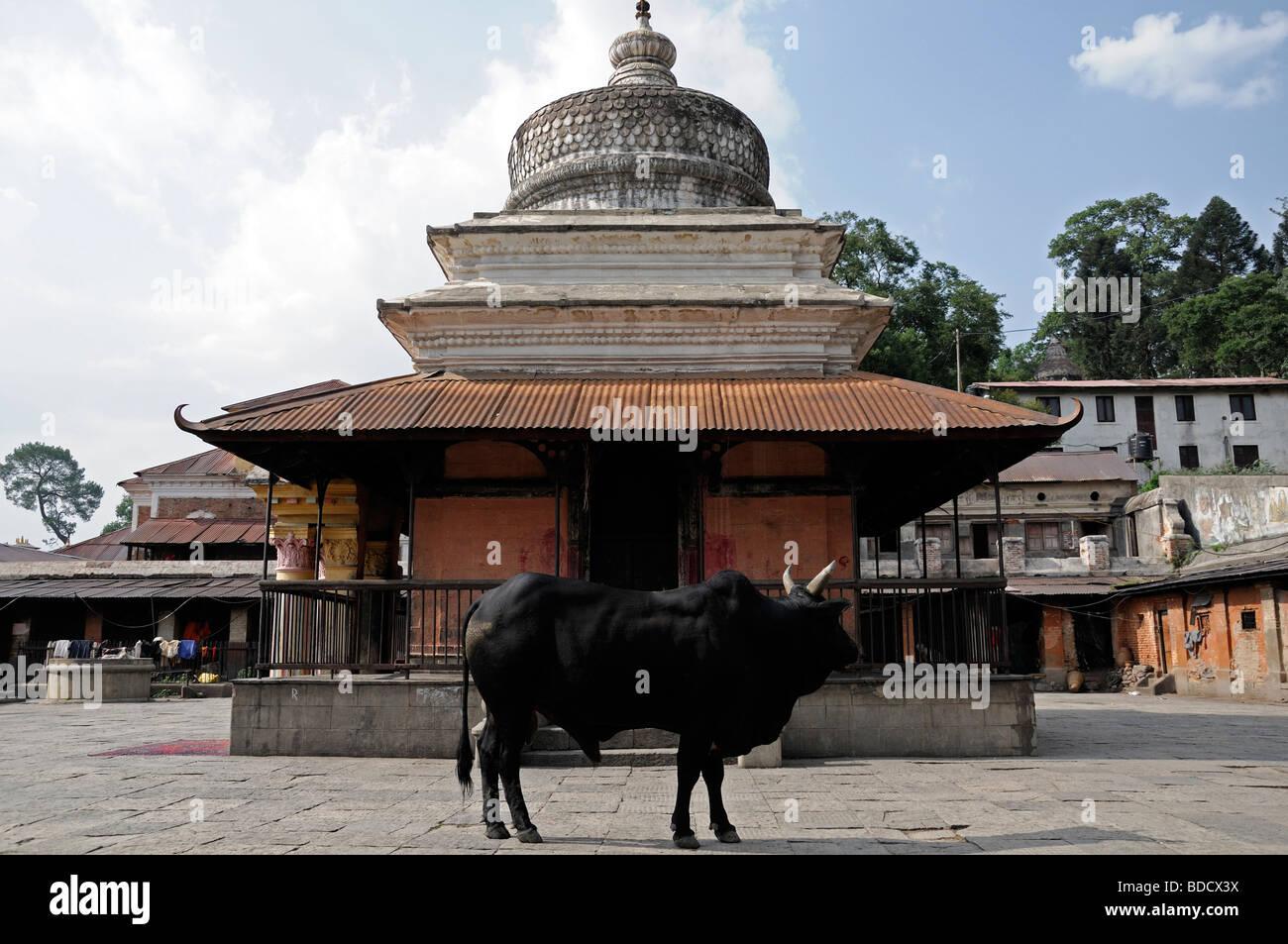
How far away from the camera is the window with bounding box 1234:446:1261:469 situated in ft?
156

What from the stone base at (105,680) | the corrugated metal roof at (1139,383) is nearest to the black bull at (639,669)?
the stone base at (105,680)

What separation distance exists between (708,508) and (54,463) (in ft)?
351

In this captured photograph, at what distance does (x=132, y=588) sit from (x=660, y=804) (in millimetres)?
25909

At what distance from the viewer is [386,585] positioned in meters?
10.7

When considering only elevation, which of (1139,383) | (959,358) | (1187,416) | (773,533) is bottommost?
(773,533)

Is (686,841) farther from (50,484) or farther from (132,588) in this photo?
(50,484)

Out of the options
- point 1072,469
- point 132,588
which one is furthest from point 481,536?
point 1072,469

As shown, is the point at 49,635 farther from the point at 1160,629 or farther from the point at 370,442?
the point at 1160,629

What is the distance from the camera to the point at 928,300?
45188mm

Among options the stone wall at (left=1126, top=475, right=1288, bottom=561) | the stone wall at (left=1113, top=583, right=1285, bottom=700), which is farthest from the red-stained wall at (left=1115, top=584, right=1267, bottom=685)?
the stone wall at (left=1126, top=475, right=1288, bottom=561)

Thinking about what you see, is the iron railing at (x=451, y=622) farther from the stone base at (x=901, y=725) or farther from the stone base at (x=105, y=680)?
the stone base at (x=105, y=680)

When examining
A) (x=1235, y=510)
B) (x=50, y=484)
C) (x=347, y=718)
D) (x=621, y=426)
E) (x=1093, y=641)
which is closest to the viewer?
(x=347, y=718)

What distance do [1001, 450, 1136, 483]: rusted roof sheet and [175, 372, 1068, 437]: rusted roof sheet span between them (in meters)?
24.6
